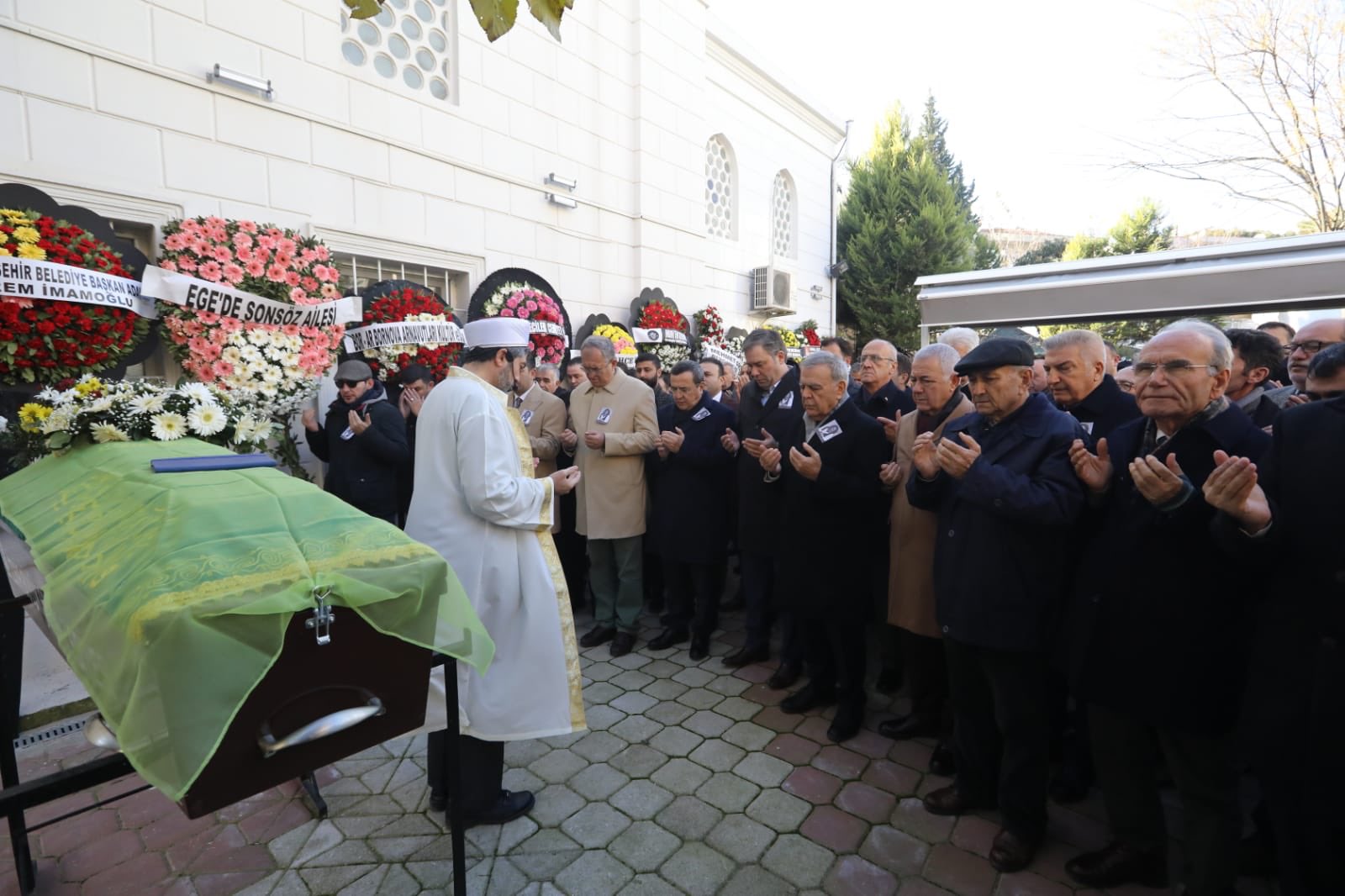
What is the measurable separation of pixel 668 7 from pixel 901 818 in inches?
424

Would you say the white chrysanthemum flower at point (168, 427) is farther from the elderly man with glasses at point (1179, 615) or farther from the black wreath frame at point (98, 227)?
the elderly man with glasses at point (1179, 615)

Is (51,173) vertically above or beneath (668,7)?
beneath

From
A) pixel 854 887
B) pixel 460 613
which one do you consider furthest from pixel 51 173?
pixel 854 887

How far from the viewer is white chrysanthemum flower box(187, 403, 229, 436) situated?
2953 millimetres

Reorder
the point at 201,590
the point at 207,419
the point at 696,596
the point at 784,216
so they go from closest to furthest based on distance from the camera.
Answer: the point at 201,590 < the point at 207,419 < the point at 696,596 < the point at 784,216

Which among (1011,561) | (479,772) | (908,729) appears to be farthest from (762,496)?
(479,772)

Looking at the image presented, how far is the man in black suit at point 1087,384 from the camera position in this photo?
9.58ft

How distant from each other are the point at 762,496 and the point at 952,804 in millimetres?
1898

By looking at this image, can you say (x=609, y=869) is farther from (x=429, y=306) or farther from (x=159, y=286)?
(x=429, y=306)

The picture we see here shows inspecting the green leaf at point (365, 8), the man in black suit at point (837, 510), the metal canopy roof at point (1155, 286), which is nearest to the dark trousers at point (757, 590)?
the man in black suit at point (837, 510)

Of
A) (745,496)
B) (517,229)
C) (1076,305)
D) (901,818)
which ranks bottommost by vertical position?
(901,818)

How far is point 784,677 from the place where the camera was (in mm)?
3930

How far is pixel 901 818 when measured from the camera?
272 cm

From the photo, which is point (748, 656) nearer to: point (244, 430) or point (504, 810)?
point (504, 810)
